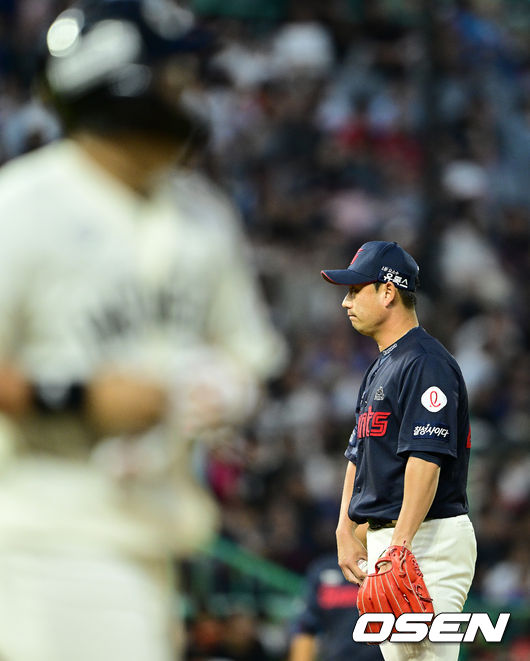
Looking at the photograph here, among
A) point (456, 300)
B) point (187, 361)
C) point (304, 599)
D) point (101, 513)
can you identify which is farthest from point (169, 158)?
point (456, 300)

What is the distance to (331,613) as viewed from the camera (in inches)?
241

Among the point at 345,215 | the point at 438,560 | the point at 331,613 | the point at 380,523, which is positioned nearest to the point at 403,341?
the point at 380,523

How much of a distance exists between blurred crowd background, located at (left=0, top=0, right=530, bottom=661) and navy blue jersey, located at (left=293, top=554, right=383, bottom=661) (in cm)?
304

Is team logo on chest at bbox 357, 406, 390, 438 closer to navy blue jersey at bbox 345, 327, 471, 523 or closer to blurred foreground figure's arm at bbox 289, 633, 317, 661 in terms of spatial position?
navy blue jersey at bbox 345, 327, 471, 523

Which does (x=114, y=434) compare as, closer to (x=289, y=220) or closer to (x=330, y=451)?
(x=330, y=451)

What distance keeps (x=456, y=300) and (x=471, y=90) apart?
135 inches

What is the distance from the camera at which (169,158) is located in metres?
2.87

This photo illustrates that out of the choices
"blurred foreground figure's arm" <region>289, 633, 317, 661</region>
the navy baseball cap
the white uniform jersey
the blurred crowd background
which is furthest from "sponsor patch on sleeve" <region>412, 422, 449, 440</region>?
the blurred crowd background

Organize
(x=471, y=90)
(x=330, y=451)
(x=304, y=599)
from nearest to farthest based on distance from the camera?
(x=304, y=599), (x=330, y=451), (x=471, y=90)

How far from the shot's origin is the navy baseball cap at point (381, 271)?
4.70 m

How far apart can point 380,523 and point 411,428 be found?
15.6 inches

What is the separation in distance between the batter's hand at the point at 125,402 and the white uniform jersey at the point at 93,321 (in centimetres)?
4

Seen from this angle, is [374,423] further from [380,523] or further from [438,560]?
[438,560]

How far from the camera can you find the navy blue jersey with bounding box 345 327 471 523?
446 centimetres
